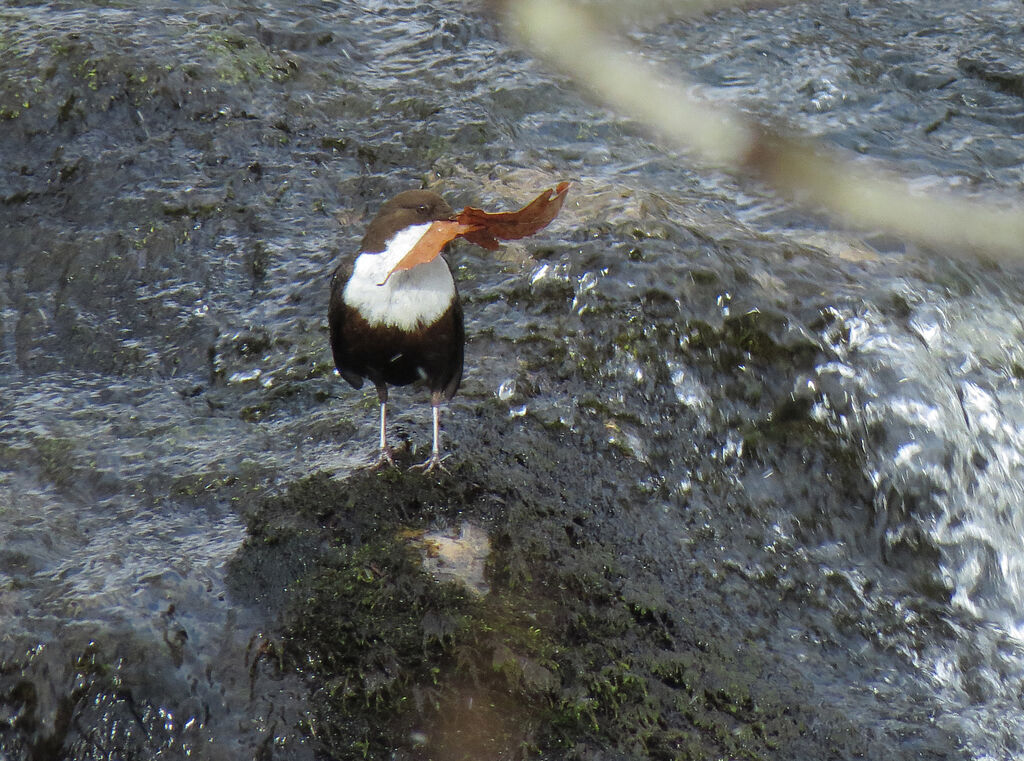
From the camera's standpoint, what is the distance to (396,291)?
346 cm

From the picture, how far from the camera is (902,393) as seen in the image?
412 centimetres

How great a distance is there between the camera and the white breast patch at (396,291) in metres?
3.45

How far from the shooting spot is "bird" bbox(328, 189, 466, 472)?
3.45 meters

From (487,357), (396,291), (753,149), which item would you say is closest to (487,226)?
(396,291)

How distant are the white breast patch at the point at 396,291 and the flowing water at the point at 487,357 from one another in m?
0.61

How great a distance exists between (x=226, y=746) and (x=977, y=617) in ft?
8.65

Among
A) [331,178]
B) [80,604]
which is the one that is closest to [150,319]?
[331,178]

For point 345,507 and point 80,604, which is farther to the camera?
point 345,507

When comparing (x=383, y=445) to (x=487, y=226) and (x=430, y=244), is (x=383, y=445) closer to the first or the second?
(x=430, y=244)

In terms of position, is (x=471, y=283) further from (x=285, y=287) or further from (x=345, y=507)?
(x=345, y=507)

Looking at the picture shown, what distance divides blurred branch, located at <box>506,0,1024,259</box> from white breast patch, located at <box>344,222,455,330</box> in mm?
2817

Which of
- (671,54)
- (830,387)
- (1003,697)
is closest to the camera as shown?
(1003,697)

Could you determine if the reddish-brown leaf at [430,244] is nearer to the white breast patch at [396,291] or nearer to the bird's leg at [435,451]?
the white breast patch at [396,291]

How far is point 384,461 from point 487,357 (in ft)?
2.42
